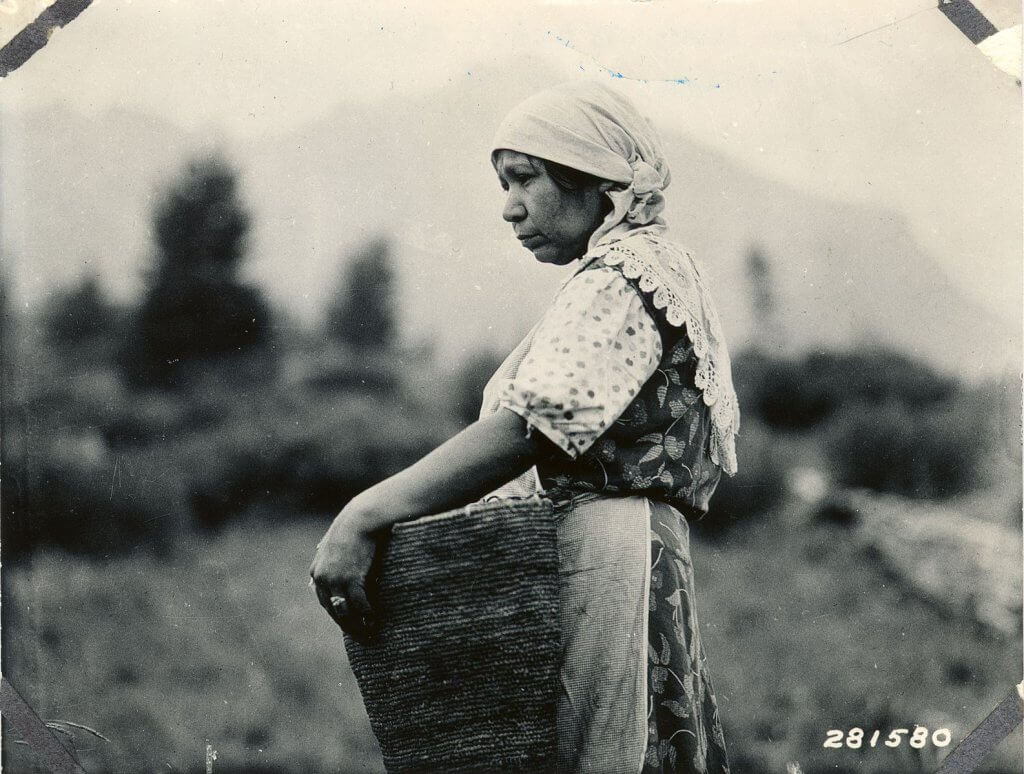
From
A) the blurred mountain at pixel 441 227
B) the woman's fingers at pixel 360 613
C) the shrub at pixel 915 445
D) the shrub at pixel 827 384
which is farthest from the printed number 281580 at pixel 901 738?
the woman's fingers at pixel 360 613

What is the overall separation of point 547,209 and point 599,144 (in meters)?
0.16

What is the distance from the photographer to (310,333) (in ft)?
9.60

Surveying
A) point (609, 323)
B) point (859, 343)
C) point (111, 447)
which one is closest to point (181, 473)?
point (111, 447)

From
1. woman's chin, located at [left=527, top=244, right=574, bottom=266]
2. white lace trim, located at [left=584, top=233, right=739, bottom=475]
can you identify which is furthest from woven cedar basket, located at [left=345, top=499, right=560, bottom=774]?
woman's chin, located at [left=527, top=244, right=574, bottom=266]

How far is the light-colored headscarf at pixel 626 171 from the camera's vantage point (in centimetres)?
191

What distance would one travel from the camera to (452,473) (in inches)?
65.6

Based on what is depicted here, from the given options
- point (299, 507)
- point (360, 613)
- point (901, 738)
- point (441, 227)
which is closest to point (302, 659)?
point (299, 507)

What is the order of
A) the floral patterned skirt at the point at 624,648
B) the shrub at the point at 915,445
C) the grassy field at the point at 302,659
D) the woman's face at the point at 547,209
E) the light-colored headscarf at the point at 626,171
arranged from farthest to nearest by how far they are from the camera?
the shrub at the point at 915,445, the grassy field at the point at 302,659, the woman's face at the point at 547,209, the light-colored headscarf at the point at 626,171, the floral patterned skirt at the point at 624,648

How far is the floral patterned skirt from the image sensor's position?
176cm

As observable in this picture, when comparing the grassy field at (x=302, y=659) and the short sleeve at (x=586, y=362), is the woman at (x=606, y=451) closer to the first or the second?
the short sleeve at (x=586, y=362)

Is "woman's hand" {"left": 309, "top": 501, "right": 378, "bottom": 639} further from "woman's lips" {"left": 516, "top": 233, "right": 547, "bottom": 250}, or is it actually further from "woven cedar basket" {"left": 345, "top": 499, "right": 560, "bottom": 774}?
"woman's lips" {"left": 516, "top": 233, "right": 547, "bottom": 250}

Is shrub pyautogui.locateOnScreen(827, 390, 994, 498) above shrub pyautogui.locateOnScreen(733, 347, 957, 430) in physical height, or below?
below

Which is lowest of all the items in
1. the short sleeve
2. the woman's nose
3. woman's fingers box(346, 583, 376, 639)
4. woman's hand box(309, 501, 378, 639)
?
woman's fingers box(346, 583, 376, 639)

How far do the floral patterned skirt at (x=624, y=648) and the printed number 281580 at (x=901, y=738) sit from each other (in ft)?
3.81
